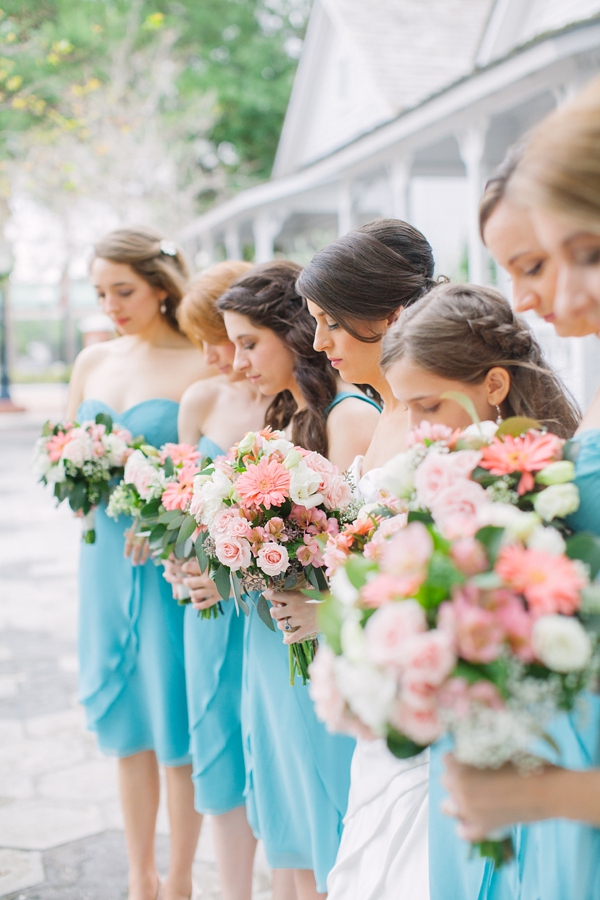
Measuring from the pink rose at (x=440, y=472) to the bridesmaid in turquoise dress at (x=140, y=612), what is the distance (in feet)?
7.24

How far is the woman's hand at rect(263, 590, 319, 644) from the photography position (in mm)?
2312

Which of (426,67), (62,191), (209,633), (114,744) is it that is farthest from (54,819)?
(62,191)

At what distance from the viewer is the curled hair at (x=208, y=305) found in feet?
10.7

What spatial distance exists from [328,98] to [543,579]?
17301 mm

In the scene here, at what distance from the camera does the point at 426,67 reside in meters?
14.9

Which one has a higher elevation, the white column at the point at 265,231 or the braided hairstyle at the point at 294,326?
the white column at the point at 265,231

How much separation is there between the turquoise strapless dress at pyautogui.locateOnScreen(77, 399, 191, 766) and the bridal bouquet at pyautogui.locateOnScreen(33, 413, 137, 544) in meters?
0.10

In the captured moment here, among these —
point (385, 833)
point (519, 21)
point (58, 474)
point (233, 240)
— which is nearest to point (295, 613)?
point (385, 833)

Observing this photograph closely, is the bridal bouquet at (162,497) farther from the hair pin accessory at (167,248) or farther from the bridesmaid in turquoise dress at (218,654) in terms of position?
the hair pin accessory at (167,248)

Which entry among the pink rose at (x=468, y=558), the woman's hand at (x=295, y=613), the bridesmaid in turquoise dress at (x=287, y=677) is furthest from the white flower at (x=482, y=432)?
the bridesmaid in turquoise dress at (x=287, y=677)

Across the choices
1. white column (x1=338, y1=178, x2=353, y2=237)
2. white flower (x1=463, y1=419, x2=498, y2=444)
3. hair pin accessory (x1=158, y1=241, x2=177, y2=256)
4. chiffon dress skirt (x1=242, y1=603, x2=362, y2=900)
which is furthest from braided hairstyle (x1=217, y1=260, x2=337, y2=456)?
white column (x1=338, y1=178, x2=353, y2=237)

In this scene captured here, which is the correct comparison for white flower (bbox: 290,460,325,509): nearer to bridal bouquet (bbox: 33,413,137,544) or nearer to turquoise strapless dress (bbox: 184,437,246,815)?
turquoise strapless dress (bbox: 184,437,246,815)

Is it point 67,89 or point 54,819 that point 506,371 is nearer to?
point 54,819

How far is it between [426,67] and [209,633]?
14064 millimetres
